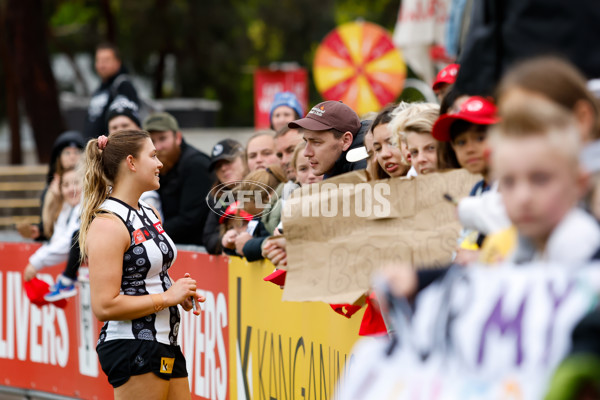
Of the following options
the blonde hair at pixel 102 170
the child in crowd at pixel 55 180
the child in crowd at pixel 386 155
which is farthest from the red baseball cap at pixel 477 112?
the child in crowd at pixel 55 180

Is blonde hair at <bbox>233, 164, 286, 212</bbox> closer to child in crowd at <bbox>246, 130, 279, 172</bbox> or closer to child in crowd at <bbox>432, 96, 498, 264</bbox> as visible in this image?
child in crowd at <bbox>246, 130, 279, 172</bbox>

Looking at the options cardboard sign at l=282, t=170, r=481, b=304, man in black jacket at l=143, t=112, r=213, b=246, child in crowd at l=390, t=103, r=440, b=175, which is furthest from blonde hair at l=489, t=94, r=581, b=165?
man in black jacket at l=143, t=112, r=213, b=246

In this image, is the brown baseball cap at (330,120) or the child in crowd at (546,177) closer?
the child in crowd at (546,177)

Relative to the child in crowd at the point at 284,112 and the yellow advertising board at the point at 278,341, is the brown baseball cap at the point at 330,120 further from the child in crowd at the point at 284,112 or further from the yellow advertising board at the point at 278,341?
the child in crowd at the point at 284,112

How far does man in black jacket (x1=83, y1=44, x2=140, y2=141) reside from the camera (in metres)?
11.0

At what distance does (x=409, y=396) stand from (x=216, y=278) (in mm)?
5004

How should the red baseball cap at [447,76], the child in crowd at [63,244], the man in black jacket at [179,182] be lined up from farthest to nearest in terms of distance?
1. the child in crowd at [63,244]
2. the man in black jacket at [179,182]
3. the red baseball cap at [447,76]

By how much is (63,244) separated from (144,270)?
351 cm

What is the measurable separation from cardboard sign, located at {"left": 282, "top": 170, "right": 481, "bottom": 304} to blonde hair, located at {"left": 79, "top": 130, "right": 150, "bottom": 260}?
65.0 inches

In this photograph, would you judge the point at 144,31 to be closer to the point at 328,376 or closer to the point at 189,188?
the point at 189,188

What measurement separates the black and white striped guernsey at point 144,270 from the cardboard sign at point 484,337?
110 inches

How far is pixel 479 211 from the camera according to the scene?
3.03 meters

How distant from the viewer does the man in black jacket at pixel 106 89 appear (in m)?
11.0

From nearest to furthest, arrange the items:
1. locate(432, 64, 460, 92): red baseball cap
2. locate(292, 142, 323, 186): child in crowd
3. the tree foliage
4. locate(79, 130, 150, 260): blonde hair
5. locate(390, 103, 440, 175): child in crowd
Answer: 1. locate(390, 103, 440, 175): child in crowd
2. locate(79, 130, 150, 260): blonde hair
3. locate(432, 64, 460, 92): red baseball cap
4. locate(292, 142, 323, 186): child in crowd
5. the tree foliage
